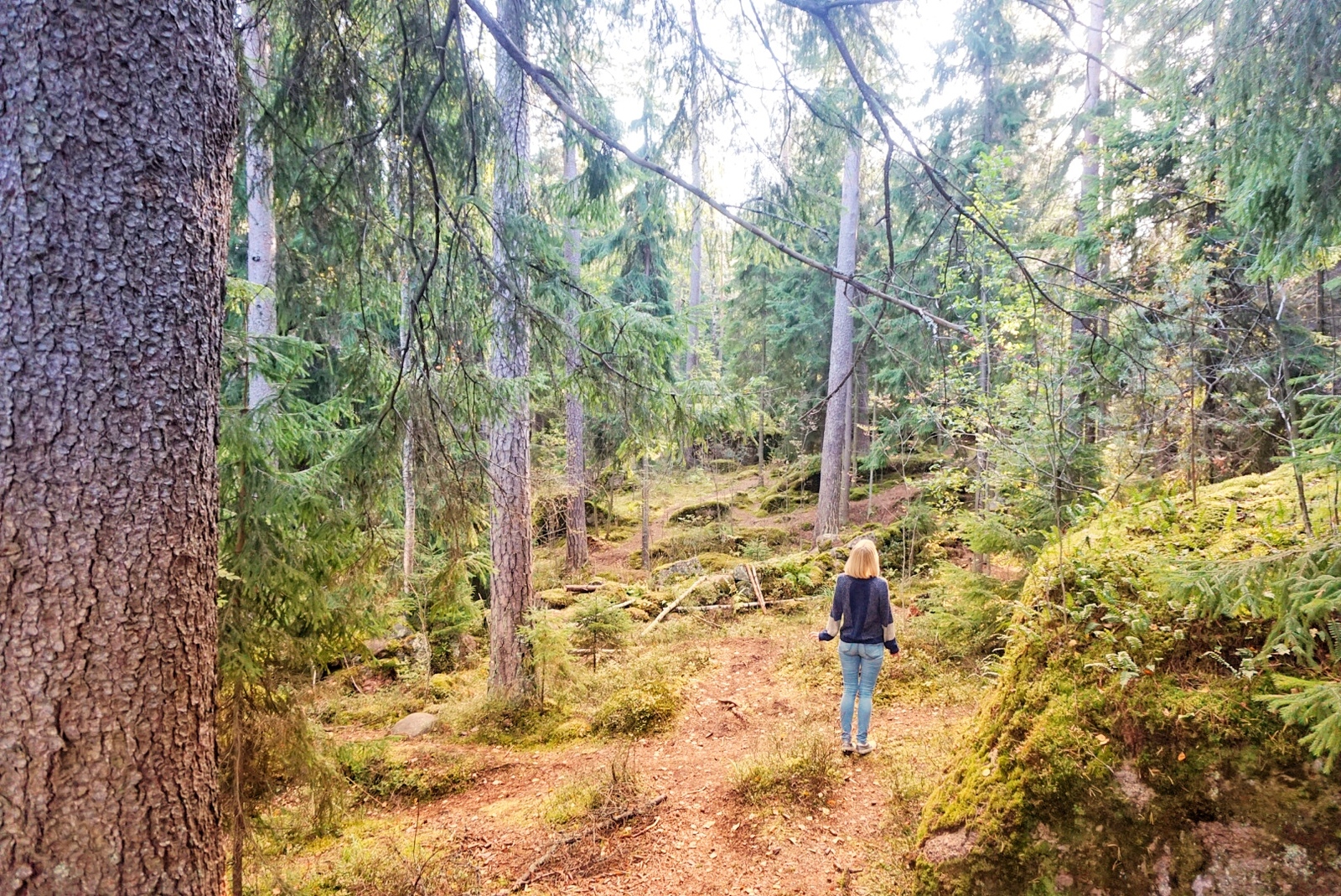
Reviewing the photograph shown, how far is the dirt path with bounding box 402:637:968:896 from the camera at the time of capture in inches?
141

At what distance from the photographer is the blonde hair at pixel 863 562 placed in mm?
4977

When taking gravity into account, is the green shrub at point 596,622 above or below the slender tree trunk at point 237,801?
below

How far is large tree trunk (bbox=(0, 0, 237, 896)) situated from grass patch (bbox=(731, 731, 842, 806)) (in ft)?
11.3

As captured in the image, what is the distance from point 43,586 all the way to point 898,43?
400 cm

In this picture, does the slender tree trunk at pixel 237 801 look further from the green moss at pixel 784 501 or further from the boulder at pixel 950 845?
the green moss at pixel 784 501

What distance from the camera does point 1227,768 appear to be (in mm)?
2324

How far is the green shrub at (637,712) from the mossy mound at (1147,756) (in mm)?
3628

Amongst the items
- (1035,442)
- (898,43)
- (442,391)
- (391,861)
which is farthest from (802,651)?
(898,43)

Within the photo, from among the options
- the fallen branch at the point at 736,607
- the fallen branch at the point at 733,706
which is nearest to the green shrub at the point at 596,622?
the fallen branch at the point at 733,706

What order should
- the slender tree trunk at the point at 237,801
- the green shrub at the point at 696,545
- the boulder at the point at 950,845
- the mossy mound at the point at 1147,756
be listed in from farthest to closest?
the green shrub at the point at 696,545
the slender tree trunk at the point at 237,801
the boulder at the point at 950,845
the mossy mound at the point at 1147,756

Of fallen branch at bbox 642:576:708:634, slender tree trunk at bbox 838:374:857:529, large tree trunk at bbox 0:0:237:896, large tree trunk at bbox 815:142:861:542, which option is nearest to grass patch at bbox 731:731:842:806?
large tree trunk at bbox 0:0:237:896

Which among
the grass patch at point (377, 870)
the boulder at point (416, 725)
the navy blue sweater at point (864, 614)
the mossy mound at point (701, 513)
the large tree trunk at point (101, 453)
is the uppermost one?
the large tree trunk at point (101, 453)

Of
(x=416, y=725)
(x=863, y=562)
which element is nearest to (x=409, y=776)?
(x=416, y=725)

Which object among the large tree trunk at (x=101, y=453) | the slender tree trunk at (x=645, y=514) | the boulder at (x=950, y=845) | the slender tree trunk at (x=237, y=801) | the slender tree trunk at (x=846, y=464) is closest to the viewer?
the large tree trunk at (x=101, y=453)
